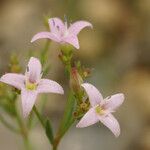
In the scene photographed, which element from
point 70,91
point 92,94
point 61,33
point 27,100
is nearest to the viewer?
point 27,100

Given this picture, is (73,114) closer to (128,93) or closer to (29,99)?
(29,99)

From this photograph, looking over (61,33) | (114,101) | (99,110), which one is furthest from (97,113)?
(61,33)

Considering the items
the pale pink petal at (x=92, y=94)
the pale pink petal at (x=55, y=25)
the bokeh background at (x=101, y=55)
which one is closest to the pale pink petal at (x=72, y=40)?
the pale pink petal at (x=55, y=25)

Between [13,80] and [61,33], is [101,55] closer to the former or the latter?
[61,33]

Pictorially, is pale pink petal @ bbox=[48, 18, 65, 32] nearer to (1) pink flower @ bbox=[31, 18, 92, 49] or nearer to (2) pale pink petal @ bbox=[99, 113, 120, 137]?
(1) pink flower @ bbox=[31, 18, 92, 49]

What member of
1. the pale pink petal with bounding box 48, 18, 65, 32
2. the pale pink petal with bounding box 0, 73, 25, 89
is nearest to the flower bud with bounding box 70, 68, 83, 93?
the pale pink petal with bounding box 0, 73, 25, 89
